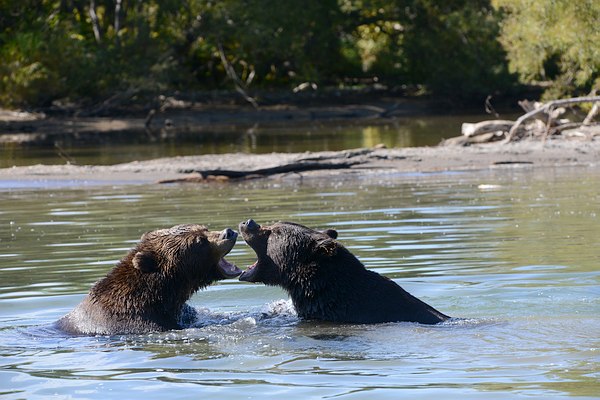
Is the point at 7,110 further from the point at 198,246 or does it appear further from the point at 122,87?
the point at 198,246

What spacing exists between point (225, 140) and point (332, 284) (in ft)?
87.0

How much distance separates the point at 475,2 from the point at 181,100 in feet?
42.9

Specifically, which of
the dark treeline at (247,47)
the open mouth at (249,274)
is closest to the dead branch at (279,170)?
the open mouth at (249,274)

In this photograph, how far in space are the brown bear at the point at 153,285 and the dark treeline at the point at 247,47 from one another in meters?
30.6

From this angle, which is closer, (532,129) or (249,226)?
(249,226)

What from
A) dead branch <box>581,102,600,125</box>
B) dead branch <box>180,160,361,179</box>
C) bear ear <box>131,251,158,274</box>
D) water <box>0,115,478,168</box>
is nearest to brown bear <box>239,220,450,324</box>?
bear ear <box>131,251,158,274</box>

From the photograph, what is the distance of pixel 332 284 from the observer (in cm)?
906

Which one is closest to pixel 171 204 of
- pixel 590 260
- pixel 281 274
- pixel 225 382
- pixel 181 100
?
pixel 590 260

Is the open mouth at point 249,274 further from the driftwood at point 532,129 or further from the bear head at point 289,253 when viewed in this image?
the driftwood at point 532,129

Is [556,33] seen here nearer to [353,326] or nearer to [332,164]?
[332,164]

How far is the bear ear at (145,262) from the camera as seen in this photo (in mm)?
8766

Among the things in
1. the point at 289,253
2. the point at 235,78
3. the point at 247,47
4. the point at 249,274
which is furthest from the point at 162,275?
the point at 247,47

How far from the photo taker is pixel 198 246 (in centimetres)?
900

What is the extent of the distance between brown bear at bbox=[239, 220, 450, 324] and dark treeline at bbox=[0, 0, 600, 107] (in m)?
30.2
